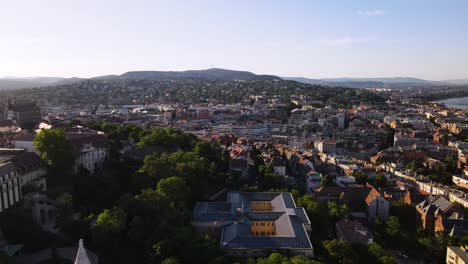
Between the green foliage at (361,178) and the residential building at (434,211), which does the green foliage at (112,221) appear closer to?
the residential building at (434,211)

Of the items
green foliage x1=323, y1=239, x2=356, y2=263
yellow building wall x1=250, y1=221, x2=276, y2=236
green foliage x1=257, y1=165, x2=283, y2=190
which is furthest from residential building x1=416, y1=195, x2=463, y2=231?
yellow building wall x1=250, y1=221, x2=276, y2=236

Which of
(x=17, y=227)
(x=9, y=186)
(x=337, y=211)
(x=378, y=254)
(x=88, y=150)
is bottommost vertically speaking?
(x=378, y=254)

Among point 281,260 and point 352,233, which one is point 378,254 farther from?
point 281,260

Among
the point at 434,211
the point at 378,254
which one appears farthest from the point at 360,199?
the point at 378,254

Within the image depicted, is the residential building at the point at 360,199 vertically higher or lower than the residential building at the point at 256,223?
lower

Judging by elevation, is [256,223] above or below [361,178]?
above

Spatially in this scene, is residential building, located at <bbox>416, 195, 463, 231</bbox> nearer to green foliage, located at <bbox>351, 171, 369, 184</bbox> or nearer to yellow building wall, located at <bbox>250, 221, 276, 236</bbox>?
green foliage, located at <bbox>351, 171, 369, 184</bbox>

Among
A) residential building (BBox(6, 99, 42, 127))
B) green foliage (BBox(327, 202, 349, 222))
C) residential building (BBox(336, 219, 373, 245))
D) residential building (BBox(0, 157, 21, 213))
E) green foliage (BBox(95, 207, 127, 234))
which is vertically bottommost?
residential building (BBox(336, 219, 373, 245))

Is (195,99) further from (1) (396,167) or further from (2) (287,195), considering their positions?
(2) (287,195)

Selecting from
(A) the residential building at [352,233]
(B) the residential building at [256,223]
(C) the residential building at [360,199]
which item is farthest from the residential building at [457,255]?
(B) the residential building at [256,223]
